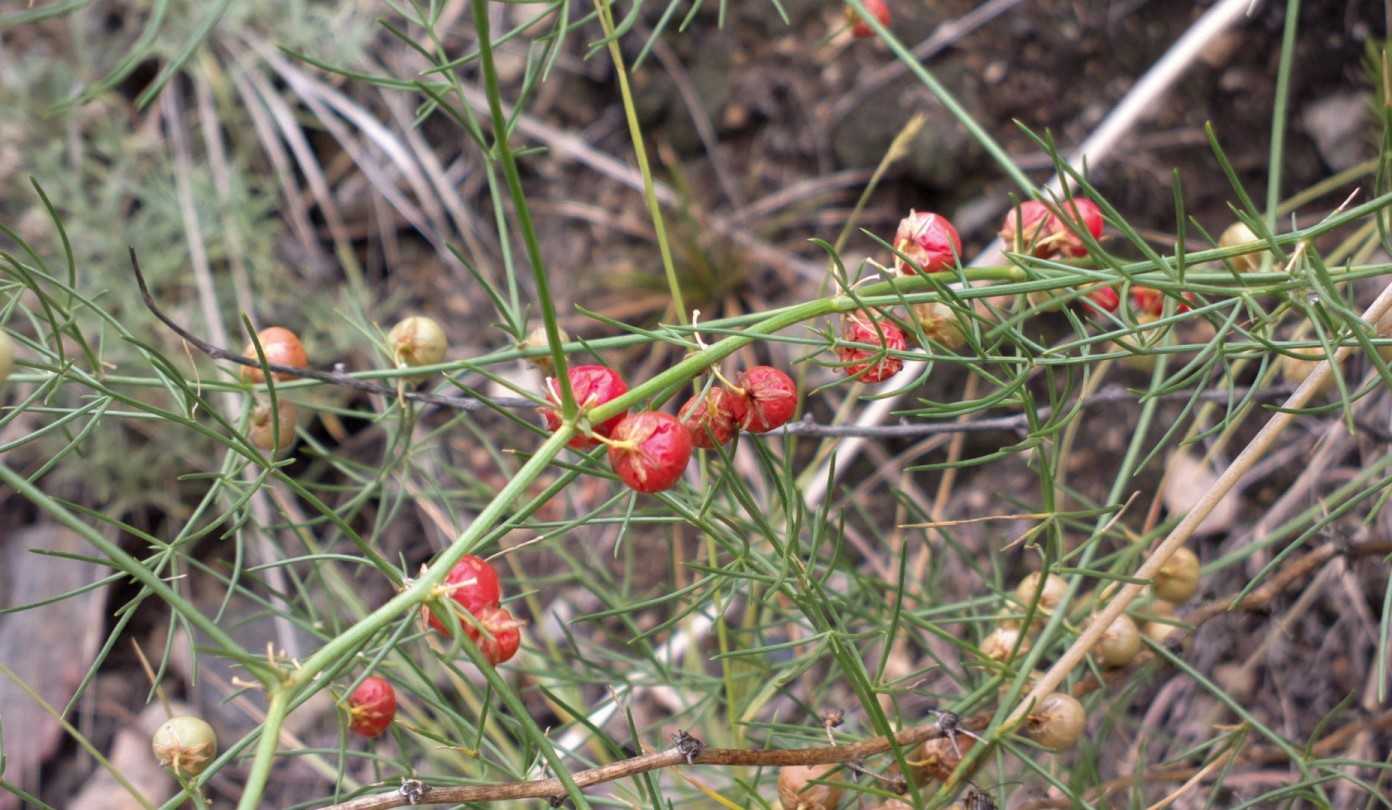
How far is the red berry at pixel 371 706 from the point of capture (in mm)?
884

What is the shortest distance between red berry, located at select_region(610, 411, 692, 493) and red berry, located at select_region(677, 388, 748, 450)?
0.24 ft

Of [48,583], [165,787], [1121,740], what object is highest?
[48,583]

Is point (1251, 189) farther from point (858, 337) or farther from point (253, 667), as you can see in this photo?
point (253, 667)

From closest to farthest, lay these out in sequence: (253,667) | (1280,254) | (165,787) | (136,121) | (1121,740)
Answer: (253,667) < (1280,254) < (1121,740) < (165,787) < (136,121)

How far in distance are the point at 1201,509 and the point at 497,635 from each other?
578 millimetres

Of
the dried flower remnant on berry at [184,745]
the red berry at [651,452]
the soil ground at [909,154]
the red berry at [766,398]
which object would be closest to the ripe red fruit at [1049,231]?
the red berry at [766,398]

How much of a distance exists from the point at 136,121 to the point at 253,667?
95.5 inches

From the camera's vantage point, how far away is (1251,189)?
72.1 inches

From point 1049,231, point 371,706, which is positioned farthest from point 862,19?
point 371,706

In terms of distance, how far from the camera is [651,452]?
71cm

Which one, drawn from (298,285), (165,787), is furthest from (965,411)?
(165,787)

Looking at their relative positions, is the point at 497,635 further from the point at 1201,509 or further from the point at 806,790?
the point at 1201,509

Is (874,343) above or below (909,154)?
above

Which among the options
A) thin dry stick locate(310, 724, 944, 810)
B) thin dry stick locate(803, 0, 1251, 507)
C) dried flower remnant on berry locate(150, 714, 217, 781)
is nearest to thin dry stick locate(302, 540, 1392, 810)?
thin dry stick locate(310, 724, 944, 810)
